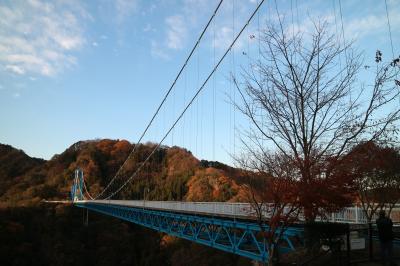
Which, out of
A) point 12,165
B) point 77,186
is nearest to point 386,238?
point 77,186

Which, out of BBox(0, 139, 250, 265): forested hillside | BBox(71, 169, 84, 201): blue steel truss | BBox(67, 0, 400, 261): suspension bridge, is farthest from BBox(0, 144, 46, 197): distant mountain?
BBox(67, 0, 400, 261): suspension bridge

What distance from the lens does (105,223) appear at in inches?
2586

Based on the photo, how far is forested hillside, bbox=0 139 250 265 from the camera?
48797 mm

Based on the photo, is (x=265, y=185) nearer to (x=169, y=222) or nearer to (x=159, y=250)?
(x=169, y=222)

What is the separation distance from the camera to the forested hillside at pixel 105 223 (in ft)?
160

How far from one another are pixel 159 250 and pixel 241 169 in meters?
50.4

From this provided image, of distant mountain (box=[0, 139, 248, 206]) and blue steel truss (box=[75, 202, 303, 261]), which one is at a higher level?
distant mountain (box=[0, 139, 248, 206])

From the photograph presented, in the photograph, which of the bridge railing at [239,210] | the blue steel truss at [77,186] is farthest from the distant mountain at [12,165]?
the bridge railing at [239,210]

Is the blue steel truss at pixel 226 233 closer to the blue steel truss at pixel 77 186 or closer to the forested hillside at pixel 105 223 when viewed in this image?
the forested hillside at pixel 105 223

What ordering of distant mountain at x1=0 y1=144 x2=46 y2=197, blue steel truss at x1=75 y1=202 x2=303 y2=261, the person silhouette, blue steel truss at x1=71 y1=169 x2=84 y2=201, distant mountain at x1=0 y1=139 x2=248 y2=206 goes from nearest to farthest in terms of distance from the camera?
the person silhouette, blue steel truss at x1=75 y1=202 x2=303 y2=261, distant mountain at x1=0 y1=139 x2=248 y2=206, distant mountain at x1=0 y1=144 x2=46 y2=197, blue steel truss at x1=71 y1=169 x2=84 y2=201

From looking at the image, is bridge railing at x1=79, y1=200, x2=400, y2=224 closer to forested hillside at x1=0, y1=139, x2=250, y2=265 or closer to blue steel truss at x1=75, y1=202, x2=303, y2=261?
blue steel truss at x1=75, y1=202, x2=303, y2=261

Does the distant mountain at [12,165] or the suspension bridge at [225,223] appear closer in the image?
the suspension bridge at [225,223]

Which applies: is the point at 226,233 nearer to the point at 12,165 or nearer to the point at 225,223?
the point at 225,223

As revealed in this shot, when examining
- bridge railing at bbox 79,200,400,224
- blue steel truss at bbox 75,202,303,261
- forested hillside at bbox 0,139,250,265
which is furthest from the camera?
forested hillside at bbox 0,139,250,265
